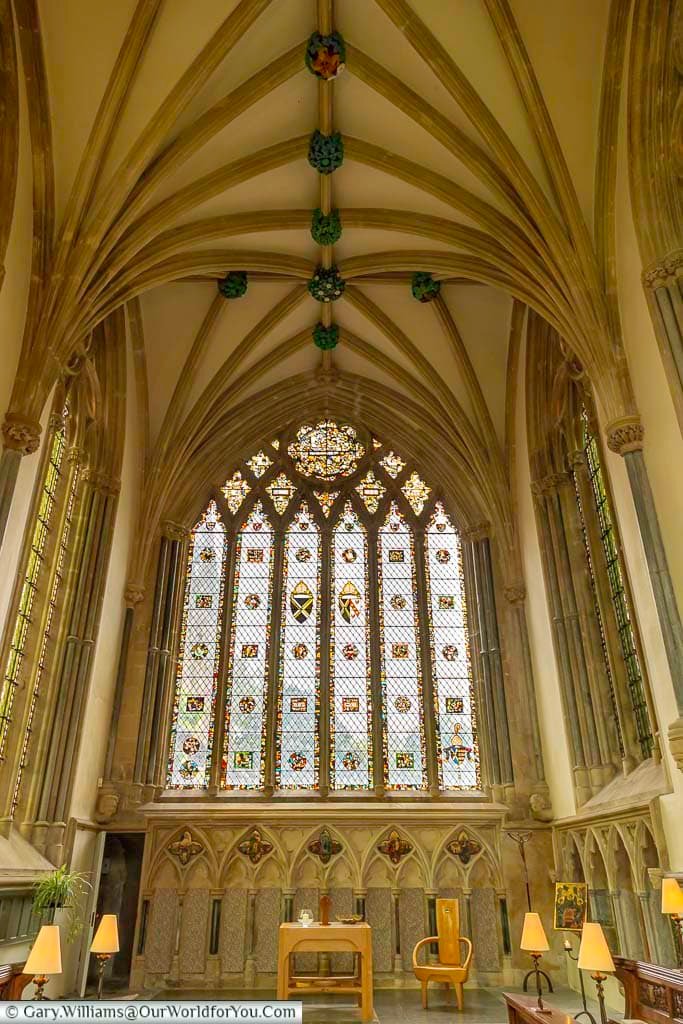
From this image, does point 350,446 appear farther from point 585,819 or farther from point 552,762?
point 585,819

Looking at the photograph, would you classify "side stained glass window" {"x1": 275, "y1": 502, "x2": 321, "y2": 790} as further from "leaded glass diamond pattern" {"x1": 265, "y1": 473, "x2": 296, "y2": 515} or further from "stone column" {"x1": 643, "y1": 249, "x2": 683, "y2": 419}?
"stone column" {"x1": 643, "y1": 249, "x2": 683, "y2": 419}

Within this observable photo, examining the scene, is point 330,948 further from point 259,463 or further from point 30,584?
point 259,463

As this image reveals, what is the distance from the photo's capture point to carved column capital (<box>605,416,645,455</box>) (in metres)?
8.23

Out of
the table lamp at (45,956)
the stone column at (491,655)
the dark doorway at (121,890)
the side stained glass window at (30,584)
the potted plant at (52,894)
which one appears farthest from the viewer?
the stone column at (491,655)

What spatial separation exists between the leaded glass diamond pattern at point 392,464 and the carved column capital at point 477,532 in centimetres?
186

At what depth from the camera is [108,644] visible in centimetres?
1184

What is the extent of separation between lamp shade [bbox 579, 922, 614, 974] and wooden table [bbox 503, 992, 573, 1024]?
14.3 inches

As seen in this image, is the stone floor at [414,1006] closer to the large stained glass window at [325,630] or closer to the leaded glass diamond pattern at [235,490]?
the large stained glass window at [325,630]

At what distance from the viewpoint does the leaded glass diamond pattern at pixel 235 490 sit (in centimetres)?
1430

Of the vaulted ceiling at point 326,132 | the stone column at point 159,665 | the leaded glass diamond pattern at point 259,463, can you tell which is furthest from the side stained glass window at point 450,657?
the stone column at point 159,665

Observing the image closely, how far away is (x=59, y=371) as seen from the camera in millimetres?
9219

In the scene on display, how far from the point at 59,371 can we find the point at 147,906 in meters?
7.38

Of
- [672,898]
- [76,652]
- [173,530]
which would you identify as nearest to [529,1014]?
[672,898]

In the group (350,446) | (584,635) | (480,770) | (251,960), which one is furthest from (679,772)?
(350,446)
